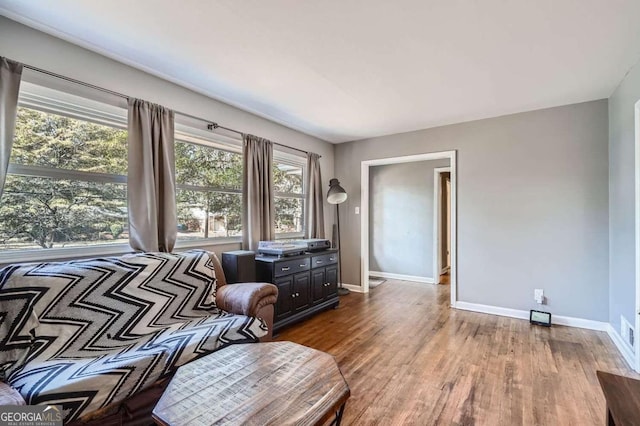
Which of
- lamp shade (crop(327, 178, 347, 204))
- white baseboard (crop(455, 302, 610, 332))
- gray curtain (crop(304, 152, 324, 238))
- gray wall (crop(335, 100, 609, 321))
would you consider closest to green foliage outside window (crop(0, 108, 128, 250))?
gray curtain (crop(304, 152, 324, 238))

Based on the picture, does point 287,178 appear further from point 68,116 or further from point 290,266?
point 68,116

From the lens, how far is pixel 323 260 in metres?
3.86

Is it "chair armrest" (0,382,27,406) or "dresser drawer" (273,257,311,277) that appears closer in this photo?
"chair armrest" (0,382,27,406)

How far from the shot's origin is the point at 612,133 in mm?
3008

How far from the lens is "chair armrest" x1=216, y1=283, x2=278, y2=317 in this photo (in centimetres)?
228

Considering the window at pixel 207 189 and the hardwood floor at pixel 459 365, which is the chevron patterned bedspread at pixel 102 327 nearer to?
the window at pixel 207 189

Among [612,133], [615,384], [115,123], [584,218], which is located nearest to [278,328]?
[115,123]

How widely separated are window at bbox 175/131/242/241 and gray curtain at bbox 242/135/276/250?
0.11 metres

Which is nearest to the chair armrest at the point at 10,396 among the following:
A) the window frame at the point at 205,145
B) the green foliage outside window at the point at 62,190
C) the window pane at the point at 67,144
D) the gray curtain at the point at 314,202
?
the green foliage outside window at the point at 62,190

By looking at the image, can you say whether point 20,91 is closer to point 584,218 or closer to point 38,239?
point 38,239

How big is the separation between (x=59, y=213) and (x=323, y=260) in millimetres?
2655

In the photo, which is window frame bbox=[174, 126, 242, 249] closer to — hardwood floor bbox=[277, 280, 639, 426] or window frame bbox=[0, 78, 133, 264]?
window frame bbox=[0, 78, 133, 264]

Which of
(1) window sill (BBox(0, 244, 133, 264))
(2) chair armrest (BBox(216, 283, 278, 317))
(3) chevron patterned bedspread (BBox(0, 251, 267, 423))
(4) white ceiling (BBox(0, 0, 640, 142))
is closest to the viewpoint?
(3) chevron patterned bedspread (BBox(0, 251, 267, 423))

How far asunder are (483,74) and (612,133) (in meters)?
1.62
